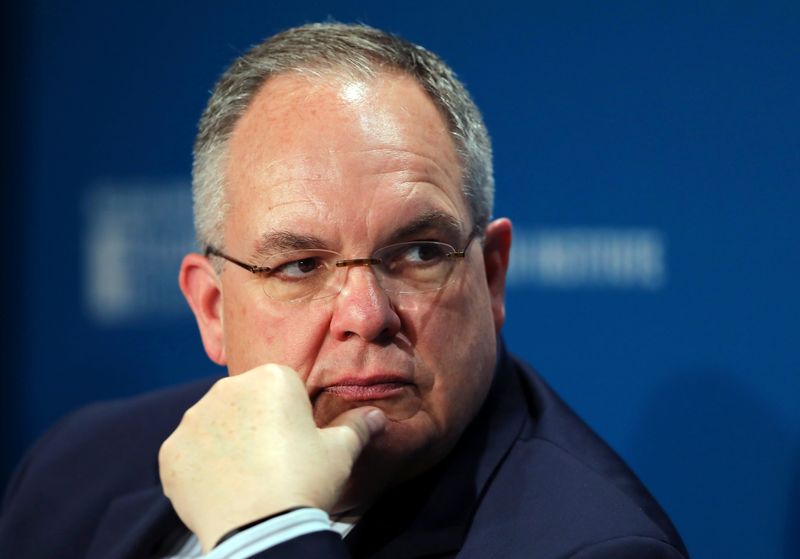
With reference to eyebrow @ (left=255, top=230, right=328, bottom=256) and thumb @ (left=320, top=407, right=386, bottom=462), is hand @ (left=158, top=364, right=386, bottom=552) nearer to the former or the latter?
thumb @ (left=320, top=407, right=386, bottom=462)

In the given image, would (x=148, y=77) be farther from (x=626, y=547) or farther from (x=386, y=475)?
(x=626, y=547)

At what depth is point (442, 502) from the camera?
5.92 feet

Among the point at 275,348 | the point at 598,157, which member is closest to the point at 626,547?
the point at 275,348

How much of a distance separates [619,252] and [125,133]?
169cm

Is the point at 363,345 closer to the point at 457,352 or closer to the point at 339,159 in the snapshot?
the point at 457,352

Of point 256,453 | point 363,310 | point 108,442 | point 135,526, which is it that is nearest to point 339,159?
point 363,310

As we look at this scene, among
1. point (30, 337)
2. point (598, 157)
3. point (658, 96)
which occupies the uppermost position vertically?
point (658, 96)

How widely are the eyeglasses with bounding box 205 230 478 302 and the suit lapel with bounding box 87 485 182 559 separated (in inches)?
24.6

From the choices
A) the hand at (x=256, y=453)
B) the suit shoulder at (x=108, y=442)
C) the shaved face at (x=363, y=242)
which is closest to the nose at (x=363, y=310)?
the shaved face at (x=363, y=242)

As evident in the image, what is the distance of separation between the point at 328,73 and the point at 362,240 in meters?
0.35

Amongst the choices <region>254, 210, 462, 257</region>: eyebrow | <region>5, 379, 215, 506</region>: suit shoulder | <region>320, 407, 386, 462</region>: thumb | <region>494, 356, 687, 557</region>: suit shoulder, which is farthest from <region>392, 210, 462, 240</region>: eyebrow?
<region>5, 379, 215, 506</region>: suit shoulder

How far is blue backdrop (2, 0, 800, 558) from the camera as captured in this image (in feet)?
7.83

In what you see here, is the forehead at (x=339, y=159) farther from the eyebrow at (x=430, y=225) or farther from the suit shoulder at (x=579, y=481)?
the suit shoulder at (x=579, y=481)

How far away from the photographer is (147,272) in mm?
3207
